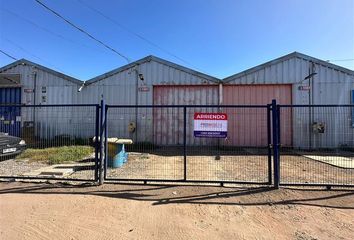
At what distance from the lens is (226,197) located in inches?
221

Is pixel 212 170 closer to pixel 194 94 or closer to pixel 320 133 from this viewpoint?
pixel 194 94

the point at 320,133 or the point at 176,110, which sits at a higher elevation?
the point at 176,110

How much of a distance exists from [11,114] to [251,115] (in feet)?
43.5

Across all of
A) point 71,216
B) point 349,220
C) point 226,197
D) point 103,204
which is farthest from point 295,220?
point 71,216

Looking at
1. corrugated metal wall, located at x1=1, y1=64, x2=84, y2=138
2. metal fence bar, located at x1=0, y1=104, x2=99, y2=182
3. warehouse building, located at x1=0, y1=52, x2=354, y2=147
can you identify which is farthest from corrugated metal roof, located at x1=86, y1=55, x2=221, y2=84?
metal fence bar, located at x1=0, y1=104, x2=99, y2=182

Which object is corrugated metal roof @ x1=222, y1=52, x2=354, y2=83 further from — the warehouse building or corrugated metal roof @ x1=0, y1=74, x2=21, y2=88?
corrugated metal roof @ x1=0, y1=74, x2=21, y2=88

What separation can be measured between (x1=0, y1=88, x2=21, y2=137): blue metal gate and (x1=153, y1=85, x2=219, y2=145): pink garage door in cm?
724

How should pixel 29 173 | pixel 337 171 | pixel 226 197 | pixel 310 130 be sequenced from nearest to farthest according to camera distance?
pixel 226 197, pixel 29 173, pixel 337 171, pixel 310 130

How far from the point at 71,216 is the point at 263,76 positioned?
1252 centimetres

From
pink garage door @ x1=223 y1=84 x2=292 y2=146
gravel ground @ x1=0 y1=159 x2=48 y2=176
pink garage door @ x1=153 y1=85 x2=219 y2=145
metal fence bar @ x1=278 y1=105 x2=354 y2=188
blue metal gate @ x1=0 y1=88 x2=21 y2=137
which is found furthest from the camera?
blue metal gate @ x1=0 y1=88 x2=21 y2=137

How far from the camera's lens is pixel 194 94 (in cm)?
1498

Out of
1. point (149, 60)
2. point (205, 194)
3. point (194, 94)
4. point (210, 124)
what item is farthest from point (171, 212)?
point (149, 60)

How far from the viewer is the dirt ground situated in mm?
Answer: 3998

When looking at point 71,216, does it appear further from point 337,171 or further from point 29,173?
point 337,171
